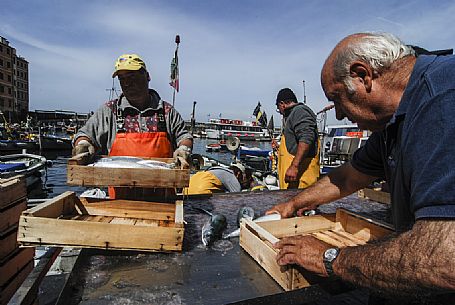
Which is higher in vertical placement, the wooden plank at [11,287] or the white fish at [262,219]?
the white fish at [262,219]

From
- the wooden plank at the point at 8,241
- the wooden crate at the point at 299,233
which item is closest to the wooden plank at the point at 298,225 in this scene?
the wooden crate at the point at 299,233

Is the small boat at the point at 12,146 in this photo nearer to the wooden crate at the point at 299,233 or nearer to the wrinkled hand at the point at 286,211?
the wrinkled hand at the point at 286,211

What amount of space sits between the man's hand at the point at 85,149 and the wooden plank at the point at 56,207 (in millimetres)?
407

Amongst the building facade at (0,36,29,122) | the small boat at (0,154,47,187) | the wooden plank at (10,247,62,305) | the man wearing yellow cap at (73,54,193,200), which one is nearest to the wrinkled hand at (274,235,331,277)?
the wooden plank at (10,247,62,305)

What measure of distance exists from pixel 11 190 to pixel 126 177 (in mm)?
1065

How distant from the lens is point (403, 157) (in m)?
1.40

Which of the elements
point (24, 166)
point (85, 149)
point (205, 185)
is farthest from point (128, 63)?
point (24, 166)

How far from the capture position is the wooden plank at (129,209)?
2713mm

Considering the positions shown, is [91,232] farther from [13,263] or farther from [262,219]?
[262,219]

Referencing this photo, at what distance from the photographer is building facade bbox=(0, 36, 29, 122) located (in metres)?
68.7

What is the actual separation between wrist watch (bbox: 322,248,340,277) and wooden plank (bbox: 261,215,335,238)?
90 centimetres

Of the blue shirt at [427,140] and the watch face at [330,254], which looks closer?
the blue shirt at [427,140]

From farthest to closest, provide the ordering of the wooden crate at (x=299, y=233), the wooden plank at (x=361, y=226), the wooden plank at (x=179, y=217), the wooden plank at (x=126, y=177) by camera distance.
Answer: the wooden plank at (x=126, y=177)
the wooden plank at (x=361, y=226)
the wooden plank at (x=179, y=217)
the wooden crate at (x=299, y=233)

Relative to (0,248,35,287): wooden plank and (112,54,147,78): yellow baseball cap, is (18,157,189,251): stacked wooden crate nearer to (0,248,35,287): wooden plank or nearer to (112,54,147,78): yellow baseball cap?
(0,248,35,287): wooden plank
